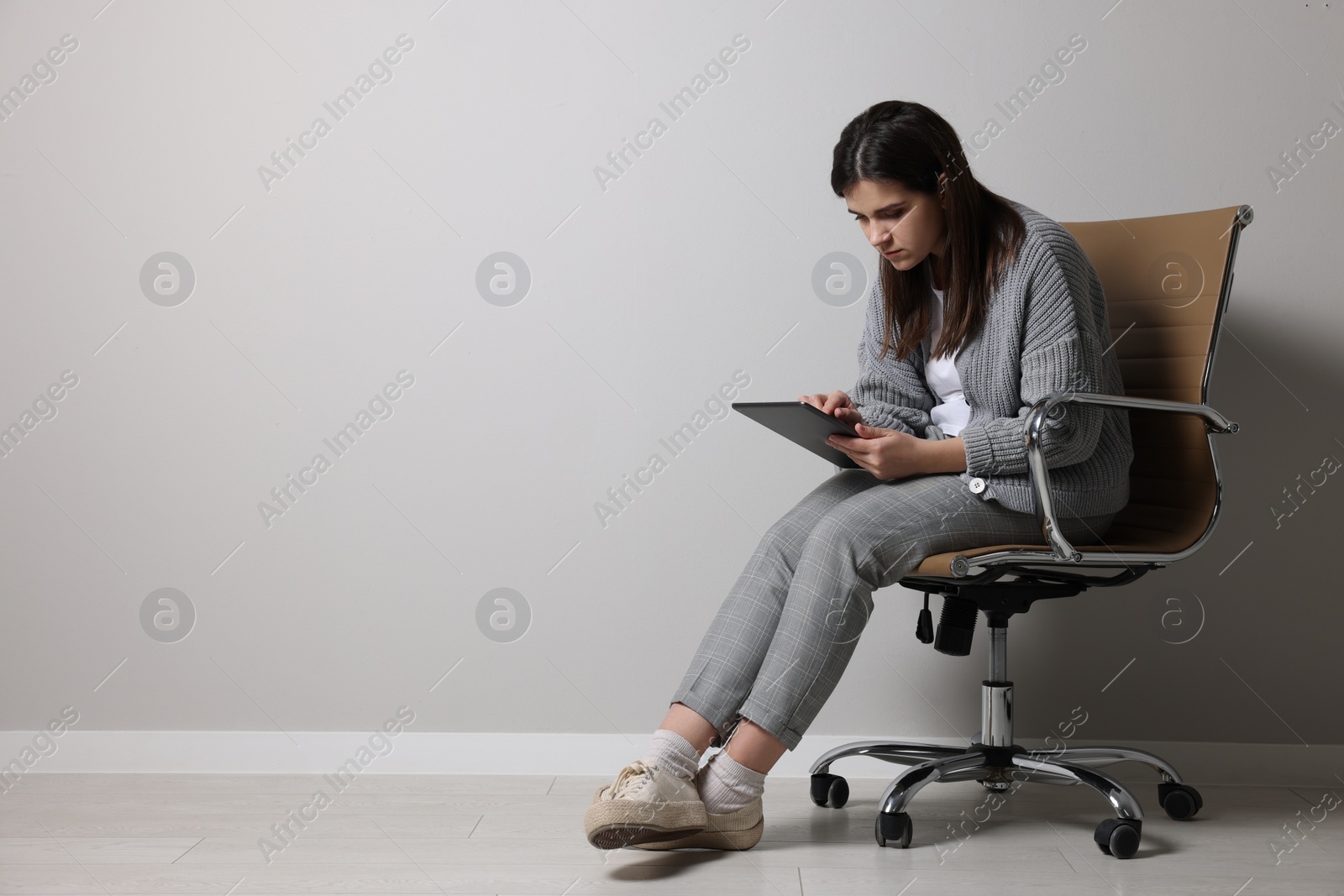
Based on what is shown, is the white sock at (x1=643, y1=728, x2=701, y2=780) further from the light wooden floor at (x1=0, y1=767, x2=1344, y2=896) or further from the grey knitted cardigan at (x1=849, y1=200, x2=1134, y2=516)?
the grey knitted cardigan at (x1=849, y1=200, x2=1134, y2=516)

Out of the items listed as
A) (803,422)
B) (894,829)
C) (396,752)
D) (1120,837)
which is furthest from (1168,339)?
(396,752)

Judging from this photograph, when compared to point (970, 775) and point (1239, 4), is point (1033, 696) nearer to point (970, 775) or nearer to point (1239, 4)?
point (970, 775)

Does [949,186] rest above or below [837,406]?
above

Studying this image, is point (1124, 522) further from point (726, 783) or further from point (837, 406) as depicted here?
point (726, 783)

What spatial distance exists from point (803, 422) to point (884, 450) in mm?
135

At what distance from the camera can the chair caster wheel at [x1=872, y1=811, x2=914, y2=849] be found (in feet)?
5.13

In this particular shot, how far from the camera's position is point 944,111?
2070 millimetres

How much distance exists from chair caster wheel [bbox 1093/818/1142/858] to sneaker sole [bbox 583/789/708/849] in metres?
0.63

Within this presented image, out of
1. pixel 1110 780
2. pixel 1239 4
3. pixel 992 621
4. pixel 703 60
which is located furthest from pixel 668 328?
pixel 1239 4

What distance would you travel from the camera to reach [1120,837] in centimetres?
152

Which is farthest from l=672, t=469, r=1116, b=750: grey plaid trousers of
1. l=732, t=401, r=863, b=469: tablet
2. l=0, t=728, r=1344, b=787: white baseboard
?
l=0, t=728, r=1344, b=787: white baseboard

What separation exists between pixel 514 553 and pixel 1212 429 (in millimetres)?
1342

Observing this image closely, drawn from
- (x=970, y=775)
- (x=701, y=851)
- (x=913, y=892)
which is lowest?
(x=970, y=775)

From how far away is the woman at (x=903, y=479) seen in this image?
145 centimetres
